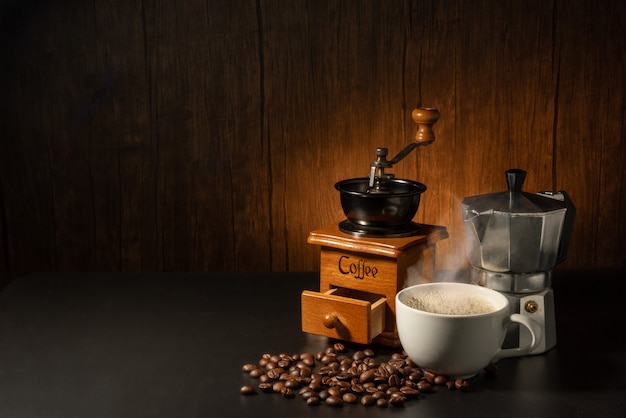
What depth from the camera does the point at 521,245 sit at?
4.38ft

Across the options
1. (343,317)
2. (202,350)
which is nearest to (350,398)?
(343,317)

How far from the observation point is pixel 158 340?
142cm

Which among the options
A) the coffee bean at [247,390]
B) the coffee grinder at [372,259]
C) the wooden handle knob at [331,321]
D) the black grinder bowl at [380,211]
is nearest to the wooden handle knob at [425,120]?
the coffee grinder at [372,259]

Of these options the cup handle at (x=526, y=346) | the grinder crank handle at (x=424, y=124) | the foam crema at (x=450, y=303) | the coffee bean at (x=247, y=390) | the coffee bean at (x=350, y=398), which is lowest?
the coffee bean at (x=350, y=398)

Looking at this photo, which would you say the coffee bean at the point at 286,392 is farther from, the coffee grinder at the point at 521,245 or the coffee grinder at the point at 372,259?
the coffee grinder at the point at 521,245

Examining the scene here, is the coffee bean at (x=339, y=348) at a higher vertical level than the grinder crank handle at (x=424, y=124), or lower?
lower

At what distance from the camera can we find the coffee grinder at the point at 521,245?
1.33 metres

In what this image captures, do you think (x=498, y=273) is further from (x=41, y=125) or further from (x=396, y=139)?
(x=41, y=125)

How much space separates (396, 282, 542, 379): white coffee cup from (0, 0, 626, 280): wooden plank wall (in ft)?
1.84

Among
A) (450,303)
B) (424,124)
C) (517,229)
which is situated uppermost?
(424,124)

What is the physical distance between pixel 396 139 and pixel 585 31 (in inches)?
20.5

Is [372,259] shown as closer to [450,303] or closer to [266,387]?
[450,303]

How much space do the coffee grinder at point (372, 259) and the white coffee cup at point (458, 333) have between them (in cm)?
9

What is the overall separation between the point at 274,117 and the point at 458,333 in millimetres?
846
